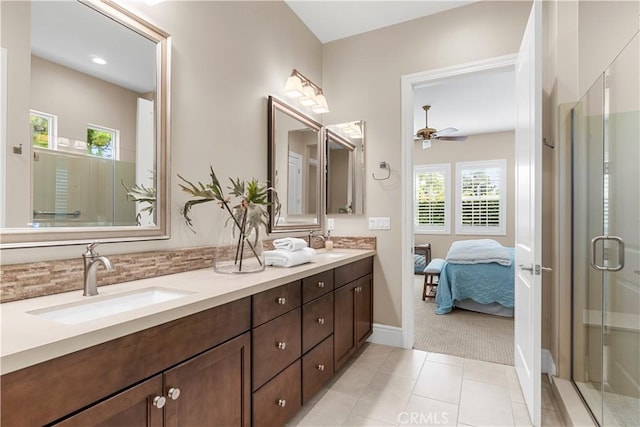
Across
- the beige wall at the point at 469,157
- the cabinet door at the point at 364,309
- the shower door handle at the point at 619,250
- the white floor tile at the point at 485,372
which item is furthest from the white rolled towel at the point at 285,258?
the beige wall at the point at 469,157

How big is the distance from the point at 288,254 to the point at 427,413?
1.25 meters

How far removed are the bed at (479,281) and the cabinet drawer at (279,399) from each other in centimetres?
265

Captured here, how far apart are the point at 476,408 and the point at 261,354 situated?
4.68 ft

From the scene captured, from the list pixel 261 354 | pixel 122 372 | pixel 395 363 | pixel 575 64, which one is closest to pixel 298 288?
pixel 261 354

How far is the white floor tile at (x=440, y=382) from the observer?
2.09 meters

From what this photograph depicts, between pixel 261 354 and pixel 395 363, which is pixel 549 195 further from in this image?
pixel 261 354

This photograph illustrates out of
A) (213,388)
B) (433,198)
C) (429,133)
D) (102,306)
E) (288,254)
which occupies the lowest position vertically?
(213,388)

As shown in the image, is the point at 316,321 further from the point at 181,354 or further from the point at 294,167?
the point at 294,167

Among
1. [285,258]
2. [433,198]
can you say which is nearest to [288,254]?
[285,258]

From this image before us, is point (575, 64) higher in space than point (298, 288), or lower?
higher

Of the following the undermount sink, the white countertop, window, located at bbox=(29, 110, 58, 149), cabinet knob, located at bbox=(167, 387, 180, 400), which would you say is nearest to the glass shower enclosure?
the white countertop

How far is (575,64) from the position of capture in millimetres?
2182

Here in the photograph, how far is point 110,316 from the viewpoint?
0.93 m

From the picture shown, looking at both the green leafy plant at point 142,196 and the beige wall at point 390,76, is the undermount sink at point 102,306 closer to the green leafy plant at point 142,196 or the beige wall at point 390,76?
the green leafy plant at point 142,196
